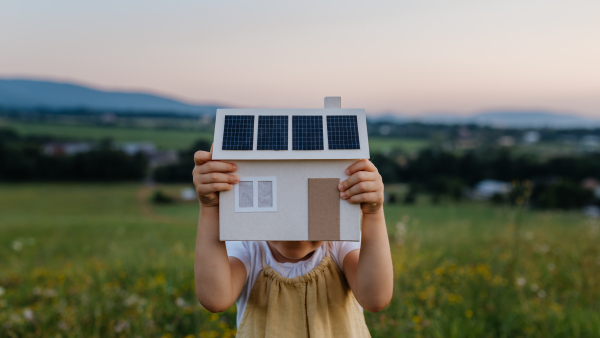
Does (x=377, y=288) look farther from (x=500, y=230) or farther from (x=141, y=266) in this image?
(x=500, y=230)

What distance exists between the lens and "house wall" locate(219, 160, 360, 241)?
1256mm

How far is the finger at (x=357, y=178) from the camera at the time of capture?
122cm

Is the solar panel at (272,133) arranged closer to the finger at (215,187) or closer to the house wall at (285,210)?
the house wall at (285,210)

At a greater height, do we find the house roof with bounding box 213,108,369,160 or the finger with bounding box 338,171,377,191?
the house roof with bounding box 213,108,369,160

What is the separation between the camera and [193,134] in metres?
50.0

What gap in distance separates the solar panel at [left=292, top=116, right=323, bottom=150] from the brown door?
121 millimetres

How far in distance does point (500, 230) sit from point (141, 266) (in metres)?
5.10

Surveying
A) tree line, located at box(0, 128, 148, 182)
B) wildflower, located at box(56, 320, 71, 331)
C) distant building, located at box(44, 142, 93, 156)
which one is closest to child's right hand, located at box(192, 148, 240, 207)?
wildflower, located at box(56, 320, 71, 331)

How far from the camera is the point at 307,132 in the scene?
1261 millimetres

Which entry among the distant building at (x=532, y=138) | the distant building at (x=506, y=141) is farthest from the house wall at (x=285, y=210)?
the distant building at (x=532, y=138)

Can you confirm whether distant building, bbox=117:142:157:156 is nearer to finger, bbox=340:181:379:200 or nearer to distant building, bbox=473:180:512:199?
distant building, bbox=473:180:512:199

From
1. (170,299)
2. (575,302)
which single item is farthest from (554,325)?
(170,299)

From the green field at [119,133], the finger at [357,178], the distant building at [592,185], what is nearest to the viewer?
the finger at [357,178]

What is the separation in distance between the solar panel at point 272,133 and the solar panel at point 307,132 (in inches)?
1.2
